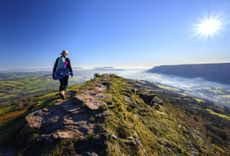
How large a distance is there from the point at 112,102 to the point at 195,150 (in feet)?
20.9

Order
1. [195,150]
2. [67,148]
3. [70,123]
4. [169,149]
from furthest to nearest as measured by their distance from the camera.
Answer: [195,150] < [169,149] < [70,123] < [67,148]

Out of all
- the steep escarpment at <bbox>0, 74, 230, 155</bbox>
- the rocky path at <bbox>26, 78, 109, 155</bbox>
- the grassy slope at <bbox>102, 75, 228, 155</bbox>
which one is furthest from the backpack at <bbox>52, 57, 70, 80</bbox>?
the grassy slope at <bbox>102, 75, 228, 155</bbox>

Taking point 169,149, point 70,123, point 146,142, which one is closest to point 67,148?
point 70,123

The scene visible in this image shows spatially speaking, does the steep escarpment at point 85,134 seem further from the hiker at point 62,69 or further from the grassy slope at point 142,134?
the hiker at point 62,69

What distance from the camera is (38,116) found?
764 centimetres

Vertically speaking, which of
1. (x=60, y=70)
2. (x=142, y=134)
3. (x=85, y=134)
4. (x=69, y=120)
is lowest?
(x=142, y=134)

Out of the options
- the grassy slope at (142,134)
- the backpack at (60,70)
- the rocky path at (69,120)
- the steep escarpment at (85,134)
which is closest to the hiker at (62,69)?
the backpack at (60,70)

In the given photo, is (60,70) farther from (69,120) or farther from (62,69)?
(69,120)

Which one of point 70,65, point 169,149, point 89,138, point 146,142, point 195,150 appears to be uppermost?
point 70,65

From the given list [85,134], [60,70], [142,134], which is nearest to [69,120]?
[85,134]

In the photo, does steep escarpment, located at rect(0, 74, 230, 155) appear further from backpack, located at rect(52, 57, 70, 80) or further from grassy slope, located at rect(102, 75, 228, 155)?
backpack, located at rect(52, 57, 70, 80)

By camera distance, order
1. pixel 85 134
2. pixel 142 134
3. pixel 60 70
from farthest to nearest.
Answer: pixel 60 70
pixel 142 134
pixel 85 134

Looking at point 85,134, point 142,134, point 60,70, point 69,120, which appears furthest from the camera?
point 60,70

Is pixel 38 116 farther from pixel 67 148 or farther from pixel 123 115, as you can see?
pixel 123 115
